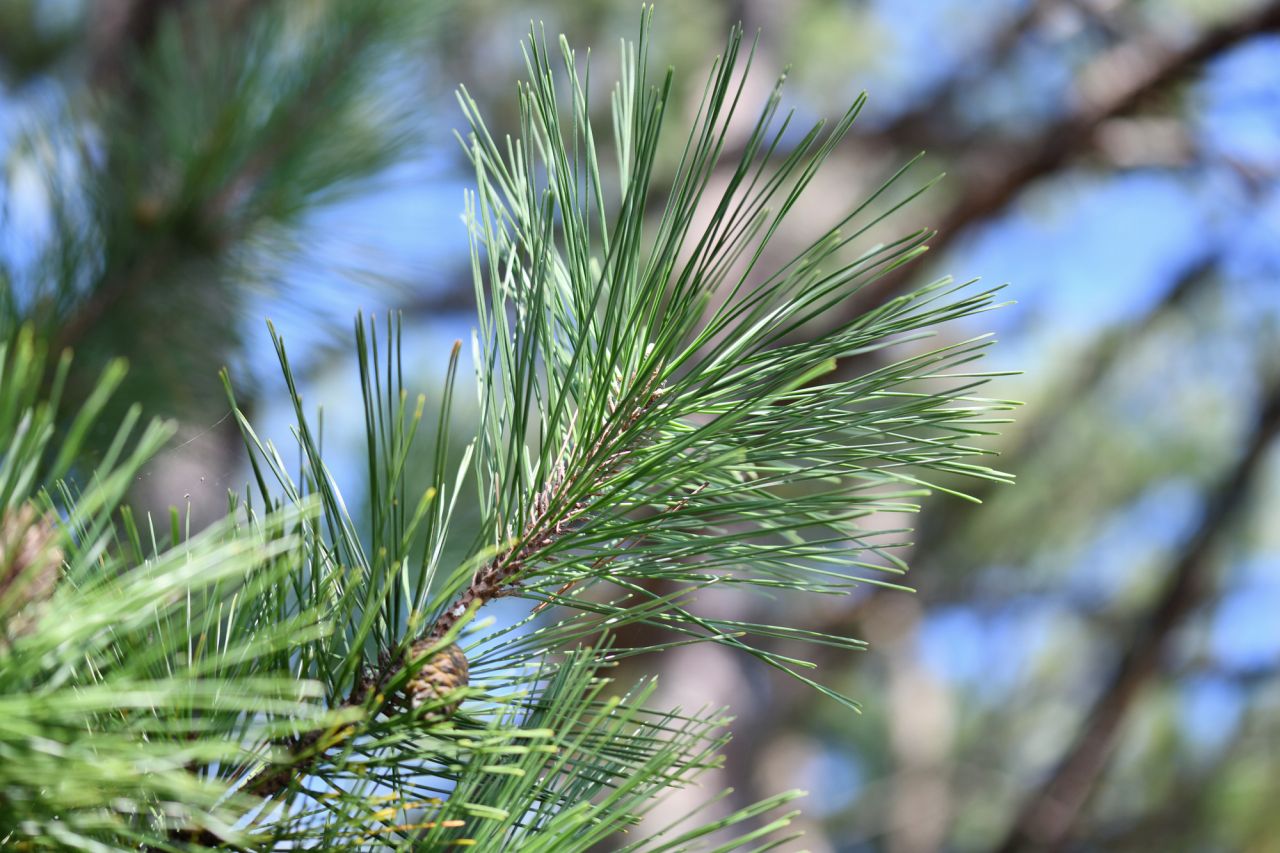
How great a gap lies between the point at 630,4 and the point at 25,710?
7.21 feet

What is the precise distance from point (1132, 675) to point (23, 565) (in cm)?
209

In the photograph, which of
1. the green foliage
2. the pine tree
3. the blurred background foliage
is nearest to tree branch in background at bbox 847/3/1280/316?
the blurred background foliage

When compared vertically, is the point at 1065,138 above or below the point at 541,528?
above

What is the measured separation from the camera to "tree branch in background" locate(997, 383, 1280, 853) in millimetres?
1929

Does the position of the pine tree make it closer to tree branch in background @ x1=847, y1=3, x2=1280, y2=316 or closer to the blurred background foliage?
the blurred background foliage

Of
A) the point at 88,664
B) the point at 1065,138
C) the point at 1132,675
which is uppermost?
the point at 1065,138

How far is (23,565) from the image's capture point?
0.69ft

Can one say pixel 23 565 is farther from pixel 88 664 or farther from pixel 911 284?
pixel 911 284

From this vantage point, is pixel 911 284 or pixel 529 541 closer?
pixel 529 541

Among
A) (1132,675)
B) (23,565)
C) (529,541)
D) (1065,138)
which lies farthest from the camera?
(1132,675)

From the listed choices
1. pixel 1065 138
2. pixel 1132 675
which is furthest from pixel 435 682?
pixel 1132 675

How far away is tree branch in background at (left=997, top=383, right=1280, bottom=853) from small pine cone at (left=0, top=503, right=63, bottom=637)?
6.66 feet

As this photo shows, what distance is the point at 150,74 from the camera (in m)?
0.77

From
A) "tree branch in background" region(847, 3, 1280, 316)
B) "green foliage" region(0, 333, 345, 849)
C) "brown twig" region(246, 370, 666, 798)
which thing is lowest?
"green foliage" region(0, 333, 345, 849)
